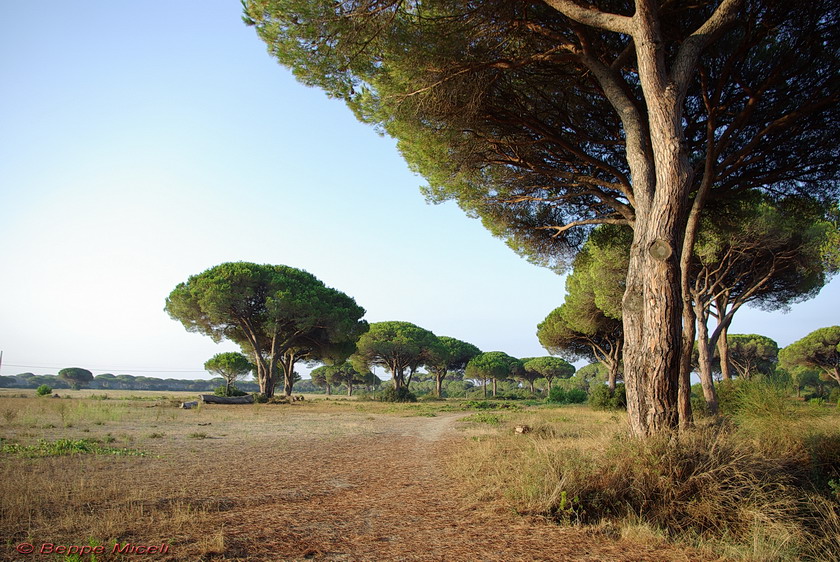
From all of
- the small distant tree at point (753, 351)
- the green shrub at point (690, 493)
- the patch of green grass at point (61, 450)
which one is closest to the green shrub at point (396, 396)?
the small distant tree at point (753, 351)

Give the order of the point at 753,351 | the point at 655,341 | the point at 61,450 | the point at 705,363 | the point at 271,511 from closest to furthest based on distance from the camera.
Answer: the point at 271,511 < the point at 655,341 < the point at 61,450 < the point at 705,363 < the point at 753,351

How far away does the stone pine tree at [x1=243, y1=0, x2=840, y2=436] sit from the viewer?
5762 millimetres

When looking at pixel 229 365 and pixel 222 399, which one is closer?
pixel 222 399

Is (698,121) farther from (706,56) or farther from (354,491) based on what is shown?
(354,491)

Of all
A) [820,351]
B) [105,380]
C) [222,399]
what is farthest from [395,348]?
[105,380]

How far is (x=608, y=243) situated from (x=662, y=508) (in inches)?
324

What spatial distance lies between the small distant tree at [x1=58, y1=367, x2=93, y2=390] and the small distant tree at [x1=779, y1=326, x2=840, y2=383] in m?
108

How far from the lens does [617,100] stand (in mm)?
6910

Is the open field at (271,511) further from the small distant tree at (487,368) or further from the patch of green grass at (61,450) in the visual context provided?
the small distant tree at (487,368)

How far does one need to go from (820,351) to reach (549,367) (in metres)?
27.7

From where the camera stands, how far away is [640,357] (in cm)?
564

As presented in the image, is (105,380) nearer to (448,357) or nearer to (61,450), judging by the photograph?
(448,357)

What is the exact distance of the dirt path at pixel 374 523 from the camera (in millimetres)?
3258

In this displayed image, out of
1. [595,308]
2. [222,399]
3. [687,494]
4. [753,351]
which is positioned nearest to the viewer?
[687,494]
